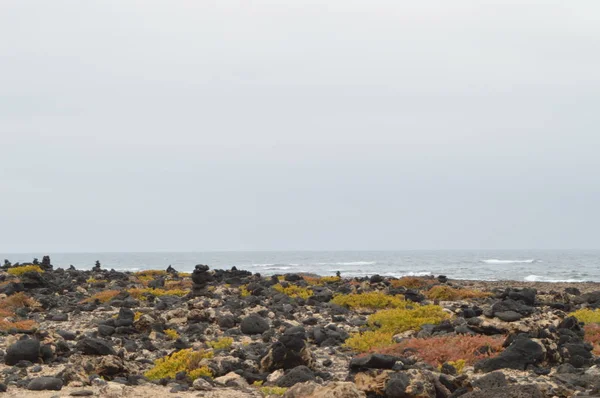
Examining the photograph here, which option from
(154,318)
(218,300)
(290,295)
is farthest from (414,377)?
(290,295)

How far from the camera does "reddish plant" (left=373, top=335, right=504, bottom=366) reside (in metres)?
13.3

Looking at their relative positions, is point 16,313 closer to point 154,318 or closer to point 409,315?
point 154,318

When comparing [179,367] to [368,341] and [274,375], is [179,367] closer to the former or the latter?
[274,375]

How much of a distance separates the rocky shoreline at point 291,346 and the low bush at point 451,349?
0.04 m

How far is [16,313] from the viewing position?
2231 cm

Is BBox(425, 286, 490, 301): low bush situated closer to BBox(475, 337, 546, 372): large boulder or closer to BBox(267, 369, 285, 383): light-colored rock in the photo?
BBox(475, 337, 546, 372): large boulder

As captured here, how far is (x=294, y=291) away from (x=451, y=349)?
14.6 metres

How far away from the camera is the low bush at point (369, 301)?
2381cm

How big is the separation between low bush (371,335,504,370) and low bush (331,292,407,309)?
8.57 metres

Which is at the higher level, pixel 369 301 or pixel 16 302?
pixel 369 301

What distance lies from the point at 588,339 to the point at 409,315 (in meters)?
5.15

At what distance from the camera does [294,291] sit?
27.9 metres

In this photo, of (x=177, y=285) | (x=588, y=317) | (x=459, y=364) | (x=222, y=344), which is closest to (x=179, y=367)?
(x=222, y=344)

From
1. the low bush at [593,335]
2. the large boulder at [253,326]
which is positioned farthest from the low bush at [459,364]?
the large boulder at [253,326]
